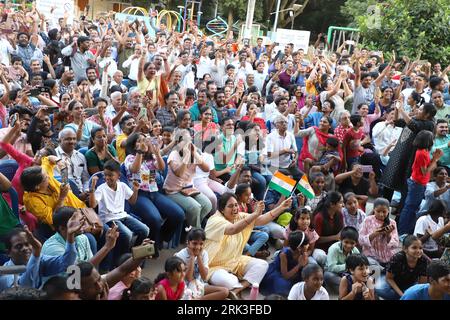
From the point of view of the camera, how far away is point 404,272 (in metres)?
4.64

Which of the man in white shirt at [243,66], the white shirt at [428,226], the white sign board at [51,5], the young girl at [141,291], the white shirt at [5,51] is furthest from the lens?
the white sign board at [51,5]

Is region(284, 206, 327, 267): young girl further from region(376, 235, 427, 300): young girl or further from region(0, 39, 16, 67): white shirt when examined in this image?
region(0, 39, 16, 67): white shirt

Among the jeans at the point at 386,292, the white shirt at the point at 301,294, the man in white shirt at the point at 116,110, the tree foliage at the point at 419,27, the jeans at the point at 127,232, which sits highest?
the tree foliage at the point at 419,27

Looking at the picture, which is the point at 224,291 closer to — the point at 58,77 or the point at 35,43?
the point at 58,77

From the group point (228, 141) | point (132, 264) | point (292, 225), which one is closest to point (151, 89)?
point (228, 141)

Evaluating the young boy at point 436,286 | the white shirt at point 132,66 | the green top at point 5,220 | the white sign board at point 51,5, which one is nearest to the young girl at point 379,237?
the young boy at point 436,286

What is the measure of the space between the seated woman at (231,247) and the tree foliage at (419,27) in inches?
322

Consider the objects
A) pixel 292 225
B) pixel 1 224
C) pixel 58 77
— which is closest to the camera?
pixel 1 224

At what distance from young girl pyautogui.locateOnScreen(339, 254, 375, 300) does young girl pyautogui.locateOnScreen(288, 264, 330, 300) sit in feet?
Result: 0.51

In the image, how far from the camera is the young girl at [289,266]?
4.61 meters

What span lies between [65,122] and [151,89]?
183 centimetres

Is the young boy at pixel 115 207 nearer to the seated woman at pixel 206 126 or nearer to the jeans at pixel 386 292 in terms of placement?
the seated woman at pixel 206 126

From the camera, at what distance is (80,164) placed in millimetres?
5098

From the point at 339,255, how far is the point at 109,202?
191 cm
